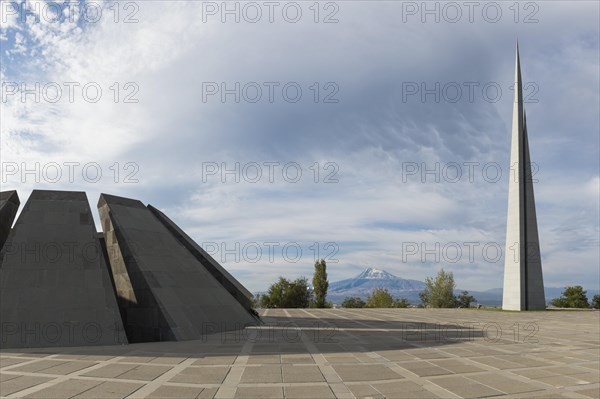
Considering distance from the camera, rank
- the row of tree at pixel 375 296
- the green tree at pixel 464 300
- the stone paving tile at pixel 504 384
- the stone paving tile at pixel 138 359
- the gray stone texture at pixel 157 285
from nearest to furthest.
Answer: the stone paving tile at pixel 504 384 < the stone paving tile at pixel 138 359 < the gray stone texture at pixel 157 285 < the row of tree at pixel 375 296 < the green tree at pixel 464 300

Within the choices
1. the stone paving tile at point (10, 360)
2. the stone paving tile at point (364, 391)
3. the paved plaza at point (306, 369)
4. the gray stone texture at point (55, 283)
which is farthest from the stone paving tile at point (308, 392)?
the gray stone texture at point (55, 283)

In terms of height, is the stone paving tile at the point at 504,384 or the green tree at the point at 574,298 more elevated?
the stone paving tile at the point at 504,384

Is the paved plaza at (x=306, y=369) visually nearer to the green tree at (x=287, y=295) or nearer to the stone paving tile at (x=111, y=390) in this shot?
the stone paving tile at (x=111, y=390)

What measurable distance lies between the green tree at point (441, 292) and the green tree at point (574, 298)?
54.2ft

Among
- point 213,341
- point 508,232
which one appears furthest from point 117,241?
point 508,232

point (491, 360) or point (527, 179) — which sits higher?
point (527, 179)

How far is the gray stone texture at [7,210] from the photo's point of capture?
64.2 feet

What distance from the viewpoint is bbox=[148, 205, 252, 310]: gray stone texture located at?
2502 cm

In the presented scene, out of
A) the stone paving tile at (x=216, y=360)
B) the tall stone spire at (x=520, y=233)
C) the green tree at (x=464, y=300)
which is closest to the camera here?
the stone paving tile at (x=216, y=360)

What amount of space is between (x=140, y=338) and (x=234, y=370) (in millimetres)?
7922

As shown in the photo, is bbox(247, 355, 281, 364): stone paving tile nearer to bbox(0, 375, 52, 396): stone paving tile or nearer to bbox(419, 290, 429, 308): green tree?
bbox(0, 375, 52, 396): stone paving tile

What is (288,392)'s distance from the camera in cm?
919

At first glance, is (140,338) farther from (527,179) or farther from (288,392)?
(527,179)

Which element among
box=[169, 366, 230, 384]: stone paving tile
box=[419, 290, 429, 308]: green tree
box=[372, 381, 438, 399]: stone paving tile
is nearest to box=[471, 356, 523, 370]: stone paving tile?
box=[372, 381, 438, 399]: stone paving tile
